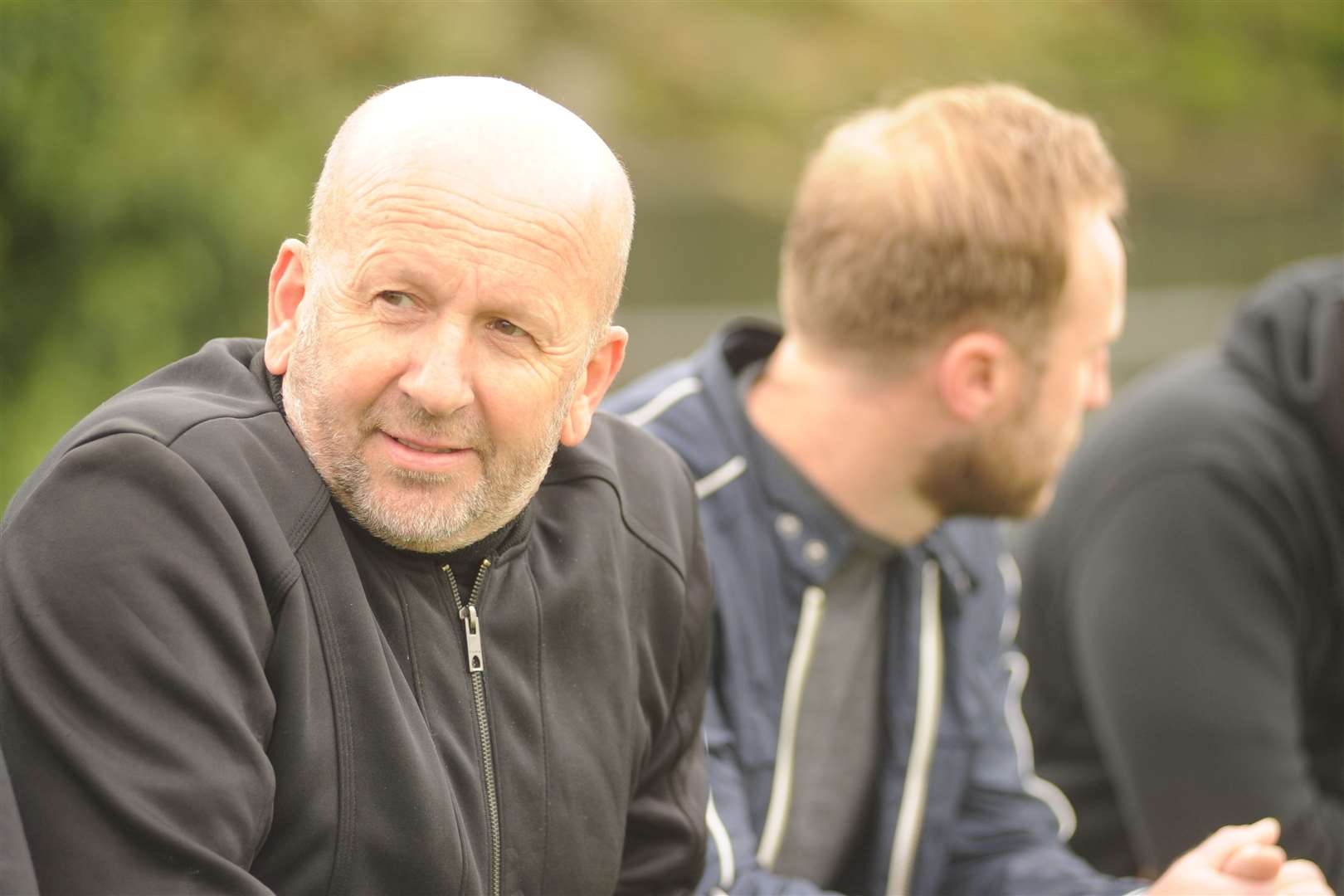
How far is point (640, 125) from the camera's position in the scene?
36.8 feet

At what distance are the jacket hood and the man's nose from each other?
229 cm

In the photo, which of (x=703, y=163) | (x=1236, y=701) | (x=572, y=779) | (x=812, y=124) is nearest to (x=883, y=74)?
(x=812, y=124)

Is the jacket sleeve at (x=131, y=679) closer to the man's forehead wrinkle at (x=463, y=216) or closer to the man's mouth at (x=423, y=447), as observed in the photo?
the man's mouth at (x=423, y=447)

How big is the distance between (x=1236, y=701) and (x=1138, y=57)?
1020 cm

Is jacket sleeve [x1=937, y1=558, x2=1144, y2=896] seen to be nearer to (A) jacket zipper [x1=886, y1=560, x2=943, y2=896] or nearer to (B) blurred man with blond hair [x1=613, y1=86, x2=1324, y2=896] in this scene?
(B) blurred man with blond hair [x1=613, y1=86, x2=1324, y2=896]

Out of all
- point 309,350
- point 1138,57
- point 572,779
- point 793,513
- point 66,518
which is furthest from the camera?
point 1138,57

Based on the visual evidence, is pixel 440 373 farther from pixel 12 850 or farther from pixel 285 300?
pixel 12 850

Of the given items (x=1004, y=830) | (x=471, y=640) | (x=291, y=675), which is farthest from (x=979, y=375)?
(x=291, y=675)

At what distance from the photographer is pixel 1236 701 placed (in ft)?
10.7

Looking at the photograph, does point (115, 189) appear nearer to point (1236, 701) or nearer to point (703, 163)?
point (1236, 701)

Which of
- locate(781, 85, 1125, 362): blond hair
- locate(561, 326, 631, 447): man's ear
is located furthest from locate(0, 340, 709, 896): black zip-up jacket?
locate(781, 85, 1125, 362): blond hair

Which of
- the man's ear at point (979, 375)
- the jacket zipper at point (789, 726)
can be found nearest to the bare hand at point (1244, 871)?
the jacket zipper at point (789, 726)

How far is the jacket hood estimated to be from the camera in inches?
137

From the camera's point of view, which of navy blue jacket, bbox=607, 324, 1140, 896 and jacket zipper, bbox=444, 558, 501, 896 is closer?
jacket zipper, bbox=444, 558, 501, 896
